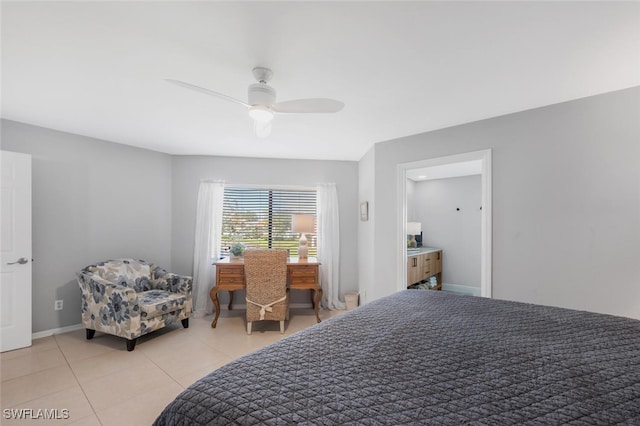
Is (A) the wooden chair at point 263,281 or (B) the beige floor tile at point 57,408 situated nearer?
(B) the beige floor tile at point 57,408

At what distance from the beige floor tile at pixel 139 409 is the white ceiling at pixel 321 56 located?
2.40m

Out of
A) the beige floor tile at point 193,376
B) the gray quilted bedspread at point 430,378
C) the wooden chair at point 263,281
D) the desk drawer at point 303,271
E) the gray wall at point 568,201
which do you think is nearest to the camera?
the gray quilted bedspread at point 430,378

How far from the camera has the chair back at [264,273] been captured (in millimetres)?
3311

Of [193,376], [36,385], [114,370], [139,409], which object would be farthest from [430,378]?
[36,385]

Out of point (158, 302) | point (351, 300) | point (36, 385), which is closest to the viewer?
point (36, 385)

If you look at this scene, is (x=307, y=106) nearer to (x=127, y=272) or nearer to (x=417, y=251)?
(x=127, y=272)

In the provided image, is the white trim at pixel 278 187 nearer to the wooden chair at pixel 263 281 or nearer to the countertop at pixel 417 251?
the wooden chair at pixel 263 281

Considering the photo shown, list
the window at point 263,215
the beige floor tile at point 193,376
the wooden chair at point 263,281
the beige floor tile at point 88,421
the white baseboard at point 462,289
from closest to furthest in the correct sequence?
the beige floor tile at point 88,421, the beige floor tile at point 193,376, the wooden chair at point 263,281, the window at point 263,215, the white baseboard at point 462,289

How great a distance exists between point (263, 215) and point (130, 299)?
2.21 meters

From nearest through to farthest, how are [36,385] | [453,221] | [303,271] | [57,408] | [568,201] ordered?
[57,408], [36,385], [568,201], [303,271], [453,221]

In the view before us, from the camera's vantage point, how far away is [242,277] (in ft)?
12.1

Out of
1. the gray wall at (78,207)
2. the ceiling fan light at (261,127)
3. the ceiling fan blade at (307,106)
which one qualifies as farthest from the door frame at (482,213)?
the gray wall at (78,207)

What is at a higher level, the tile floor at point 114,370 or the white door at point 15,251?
the white door at point 15,251

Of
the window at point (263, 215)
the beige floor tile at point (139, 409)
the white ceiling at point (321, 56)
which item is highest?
the white ceiling at point (321, 56)
